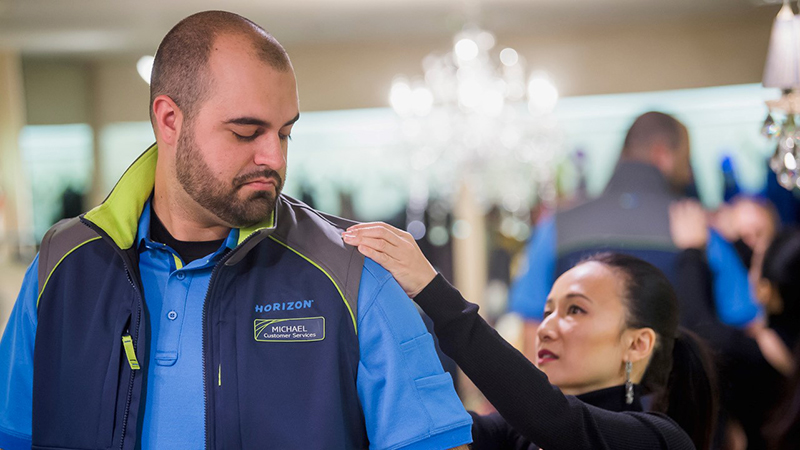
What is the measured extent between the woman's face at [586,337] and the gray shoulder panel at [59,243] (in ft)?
3.00

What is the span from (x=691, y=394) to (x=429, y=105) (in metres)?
3.43

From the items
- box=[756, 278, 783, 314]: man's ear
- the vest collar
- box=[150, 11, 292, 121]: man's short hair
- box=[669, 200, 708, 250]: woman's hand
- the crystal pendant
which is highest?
box=[150, 11, 292, 121]: man's short hair

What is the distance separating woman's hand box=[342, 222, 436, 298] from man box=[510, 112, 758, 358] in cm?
58

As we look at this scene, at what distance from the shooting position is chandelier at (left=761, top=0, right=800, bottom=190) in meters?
1.79

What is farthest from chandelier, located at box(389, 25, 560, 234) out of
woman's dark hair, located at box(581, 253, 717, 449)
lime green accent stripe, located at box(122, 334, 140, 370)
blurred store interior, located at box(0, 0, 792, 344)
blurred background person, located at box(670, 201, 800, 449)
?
lime green accent stripe, located at box(122, 334, 140, 370)

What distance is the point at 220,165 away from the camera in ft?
4.17

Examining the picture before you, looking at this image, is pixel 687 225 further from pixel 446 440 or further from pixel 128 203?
pixel 128 203

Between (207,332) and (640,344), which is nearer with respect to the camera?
(207,332)

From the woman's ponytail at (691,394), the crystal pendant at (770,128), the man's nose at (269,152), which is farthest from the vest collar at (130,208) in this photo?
the crystal pendant at (770,128)

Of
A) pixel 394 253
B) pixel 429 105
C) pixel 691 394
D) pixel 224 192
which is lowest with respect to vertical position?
pixel 691 394

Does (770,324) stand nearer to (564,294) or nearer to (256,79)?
(564,294)

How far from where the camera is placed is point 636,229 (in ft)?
7.04

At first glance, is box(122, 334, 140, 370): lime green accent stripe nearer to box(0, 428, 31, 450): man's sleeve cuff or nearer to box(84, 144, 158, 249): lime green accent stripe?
box(84, 144, 158, 249): lime green accent stripe

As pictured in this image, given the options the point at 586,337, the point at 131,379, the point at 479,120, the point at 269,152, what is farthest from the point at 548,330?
the point at 479,120
